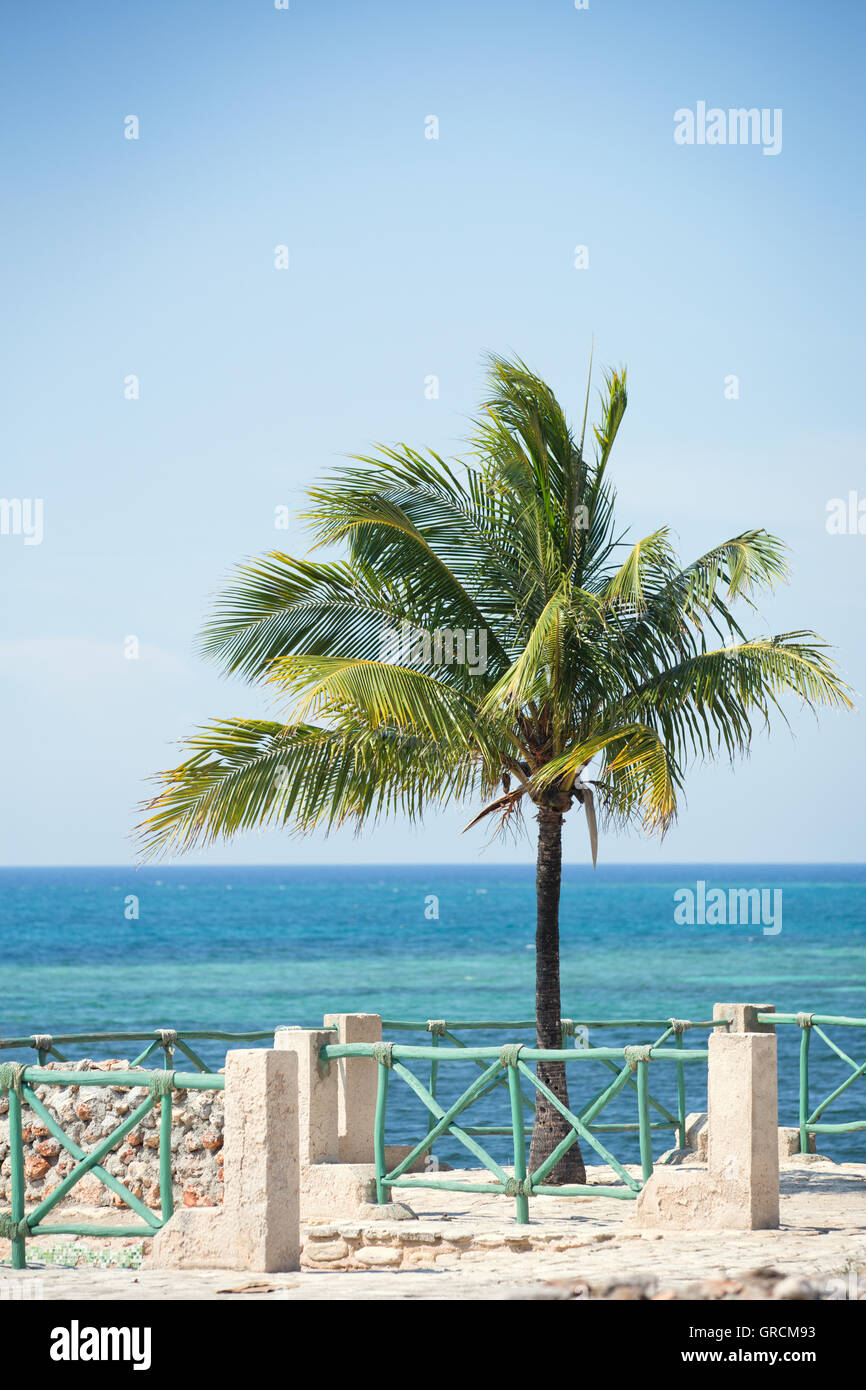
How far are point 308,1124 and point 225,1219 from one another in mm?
3063

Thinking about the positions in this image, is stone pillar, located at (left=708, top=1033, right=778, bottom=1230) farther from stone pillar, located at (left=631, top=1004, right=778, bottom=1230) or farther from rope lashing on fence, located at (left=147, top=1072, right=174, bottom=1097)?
rope lashing on fence, located at (left=147, top=1072, right=174, bottom=1097)

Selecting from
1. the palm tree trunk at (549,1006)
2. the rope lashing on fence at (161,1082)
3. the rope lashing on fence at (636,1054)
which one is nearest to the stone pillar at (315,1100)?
the palm tree trunk at (549,1006)

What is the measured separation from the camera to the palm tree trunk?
13875 millimetres

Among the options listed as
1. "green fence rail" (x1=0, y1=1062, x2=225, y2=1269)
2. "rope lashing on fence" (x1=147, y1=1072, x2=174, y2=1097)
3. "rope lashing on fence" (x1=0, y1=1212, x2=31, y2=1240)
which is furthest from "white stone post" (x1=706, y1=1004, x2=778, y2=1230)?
"rope lashing on fence" (x1=0, y1=1212, x2=31, y2=1240)

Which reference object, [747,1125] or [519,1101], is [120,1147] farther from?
[747,1125]

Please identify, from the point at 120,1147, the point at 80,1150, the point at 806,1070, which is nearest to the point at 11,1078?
the point at 80,1150

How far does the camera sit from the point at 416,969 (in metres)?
82.3

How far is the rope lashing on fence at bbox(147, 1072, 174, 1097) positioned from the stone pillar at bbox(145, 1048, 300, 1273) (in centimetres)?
56

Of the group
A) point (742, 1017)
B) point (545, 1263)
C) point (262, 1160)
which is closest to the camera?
point (262, 1160)

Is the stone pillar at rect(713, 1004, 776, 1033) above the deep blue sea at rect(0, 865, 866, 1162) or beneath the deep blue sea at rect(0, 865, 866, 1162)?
above

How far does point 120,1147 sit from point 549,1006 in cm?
499
